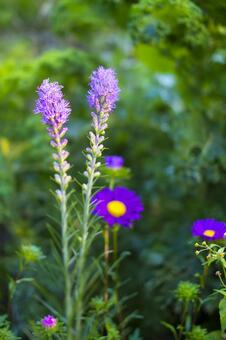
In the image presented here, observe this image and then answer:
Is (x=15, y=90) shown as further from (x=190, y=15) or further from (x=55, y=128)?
(x=55, y=128)

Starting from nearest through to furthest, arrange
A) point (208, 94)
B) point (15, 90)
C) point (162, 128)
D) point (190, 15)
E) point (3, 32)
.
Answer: point (190, 15) → point (208, 94) → point (15, 90) → point (162, 128) → point (3, 32)

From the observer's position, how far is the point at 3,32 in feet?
11.7

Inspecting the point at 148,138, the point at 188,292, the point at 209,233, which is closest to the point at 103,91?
the point at 209,233

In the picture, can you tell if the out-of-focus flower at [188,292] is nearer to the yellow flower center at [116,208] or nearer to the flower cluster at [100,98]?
the yellow flower center at [116,208]

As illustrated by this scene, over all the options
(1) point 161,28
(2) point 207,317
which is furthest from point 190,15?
(2) point 207,317

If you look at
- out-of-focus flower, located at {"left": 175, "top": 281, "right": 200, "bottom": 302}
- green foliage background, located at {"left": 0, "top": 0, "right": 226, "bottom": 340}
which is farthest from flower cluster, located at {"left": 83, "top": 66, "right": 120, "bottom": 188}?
green foliage background, located at {"left": 0, "top": 0, "right": 226, "bottom": 340}

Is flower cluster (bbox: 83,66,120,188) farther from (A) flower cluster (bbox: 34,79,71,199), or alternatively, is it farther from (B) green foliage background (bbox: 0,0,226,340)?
(B) green foliage background (bbox: 0,0,226,340)

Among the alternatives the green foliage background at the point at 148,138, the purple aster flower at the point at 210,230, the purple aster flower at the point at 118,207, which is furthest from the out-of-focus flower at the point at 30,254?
the purple aster flower at the point at 210,230

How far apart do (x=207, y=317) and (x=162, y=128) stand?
3.94ft

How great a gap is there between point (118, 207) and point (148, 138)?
1303 millimetres

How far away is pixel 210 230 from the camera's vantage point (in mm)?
1344

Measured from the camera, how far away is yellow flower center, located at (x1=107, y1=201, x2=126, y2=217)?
1.46 m

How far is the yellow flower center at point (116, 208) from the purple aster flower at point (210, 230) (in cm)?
23

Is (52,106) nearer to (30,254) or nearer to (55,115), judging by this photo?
(55,115)
